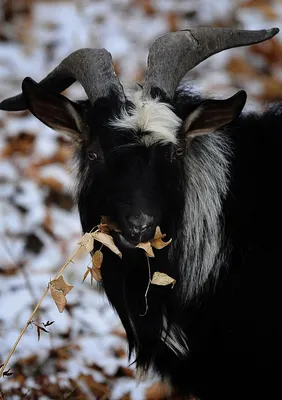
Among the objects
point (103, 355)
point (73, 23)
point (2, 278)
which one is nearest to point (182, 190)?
point (103, 355)

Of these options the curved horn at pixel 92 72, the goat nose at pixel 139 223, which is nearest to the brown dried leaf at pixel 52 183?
the curved horn at pixel 92 72

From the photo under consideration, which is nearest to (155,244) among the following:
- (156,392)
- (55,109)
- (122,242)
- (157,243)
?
(157,243)

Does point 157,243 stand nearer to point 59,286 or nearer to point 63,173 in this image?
point 59,286

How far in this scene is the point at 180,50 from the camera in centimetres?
470

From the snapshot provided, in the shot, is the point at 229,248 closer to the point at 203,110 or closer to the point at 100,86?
the point at 203,110

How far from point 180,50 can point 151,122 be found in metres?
0.61

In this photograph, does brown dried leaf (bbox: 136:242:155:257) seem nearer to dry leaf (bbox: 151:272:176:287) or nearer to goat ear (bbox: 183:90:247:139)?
dry leaf (bbox: 151:272:176:287)

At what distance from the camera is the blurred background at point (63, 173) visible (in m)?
5.89

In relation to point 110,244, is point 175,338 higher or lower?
lower

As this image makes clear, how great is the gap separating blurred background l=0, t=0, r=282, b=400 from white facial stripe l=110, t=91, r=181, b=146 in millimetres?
742

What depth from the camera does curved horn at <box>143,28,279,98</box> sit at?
4.57 meters

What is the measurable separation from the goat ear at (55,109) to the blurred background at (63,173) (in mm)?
379

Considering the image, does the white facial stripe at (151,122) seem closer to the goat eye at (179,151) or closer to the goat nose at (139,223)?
the goat eye at (179,151)

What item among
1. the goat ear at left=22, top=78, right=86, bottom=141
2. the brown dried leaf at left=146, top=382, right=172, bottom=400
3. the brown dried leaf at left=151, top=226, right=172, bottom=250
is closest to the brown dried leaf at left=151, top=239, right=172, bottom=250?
the brown dried leaf at left=151, top=226, right=172, bottom=250
